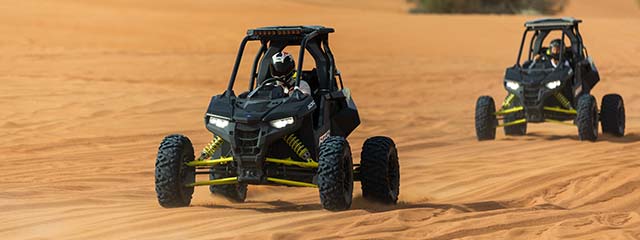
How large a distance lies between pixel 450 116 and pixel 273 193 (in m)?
10.5

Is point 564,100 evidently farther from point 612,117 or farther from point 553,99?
point 612,117

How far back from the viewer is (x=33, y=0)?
1470 inches

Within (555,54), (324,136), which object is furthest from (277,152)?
(555,54)

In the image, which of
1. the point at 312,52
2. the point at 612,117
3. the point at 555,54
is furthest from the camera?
the point at 555,54

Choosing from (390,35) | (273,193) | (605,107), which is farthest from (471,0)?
(273,193)

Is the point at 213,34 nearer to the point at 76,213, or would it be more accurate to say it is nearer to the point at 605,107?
the point at 605,107

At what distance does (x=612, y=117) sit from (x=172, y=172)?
9190 millimetres

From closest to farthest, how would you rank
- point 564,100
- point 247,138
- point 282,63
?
point 247,138 → point 282,63 → point 564,100

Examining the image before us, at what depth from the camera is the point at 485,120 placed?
57.0 ft

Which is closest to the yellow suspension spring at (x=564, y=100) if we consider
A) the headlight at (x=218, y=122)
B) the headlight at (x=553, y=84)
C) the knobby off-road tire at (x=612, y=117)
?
the headlight at (x=553, y=84)

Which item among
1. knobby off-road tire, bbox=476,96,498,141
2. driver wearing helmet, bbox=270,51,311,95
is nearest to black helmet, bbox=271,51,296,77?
driver wearing helmet, bbox=270,51,311,95

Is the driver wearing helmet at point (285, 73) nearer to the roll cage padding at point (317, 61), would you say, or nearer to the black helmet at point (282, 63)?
the black helmet at point (282, 63)

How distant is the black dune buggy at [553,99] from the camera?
671 inches

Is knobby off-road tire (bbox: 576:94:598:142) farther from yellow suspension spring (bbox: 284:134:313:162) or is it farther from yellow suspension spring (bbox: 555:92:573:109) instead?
yellow suspension spring (bbox: 284:134:313:162)
